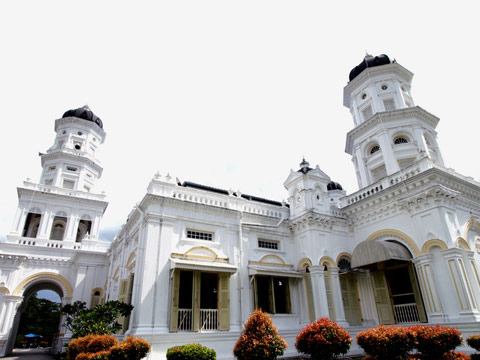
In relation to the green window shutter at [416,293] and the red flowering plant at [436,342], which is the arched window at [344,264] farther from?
the red flowering plant at [436,342]

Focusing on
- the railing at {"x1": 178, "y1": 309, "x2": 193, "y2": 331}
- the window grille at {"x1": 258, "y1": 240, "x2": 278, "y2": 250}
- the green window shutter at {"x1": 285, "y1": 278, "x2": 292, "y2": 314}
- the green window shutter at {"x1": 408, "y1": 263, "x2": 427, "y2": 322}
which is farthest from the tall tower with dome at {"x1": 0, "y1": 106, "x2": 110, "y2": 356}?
the green window shutter at {"x1": 408, "y1": 263, "x2": 427, "y2": 322}

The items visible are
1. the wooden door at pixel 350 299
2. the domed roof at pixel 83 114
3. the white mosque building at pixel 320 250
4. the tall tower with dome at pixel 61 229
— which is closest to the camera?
the white mosque building at pixel 320 250

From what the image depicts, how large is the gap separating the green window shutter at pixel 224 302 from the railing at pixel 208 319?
0.75 feet

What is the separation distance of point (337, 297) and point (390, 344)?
22.3 feet

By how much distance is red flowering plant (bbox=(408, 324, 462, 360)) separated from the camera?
893 centimetres

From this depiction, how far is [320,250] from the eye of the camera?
1634 centimetres

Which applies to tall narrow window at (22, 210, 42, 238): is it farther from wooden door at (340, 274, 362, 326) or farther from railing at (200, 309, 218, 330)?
wooden door at (340, 274, 362, 326)

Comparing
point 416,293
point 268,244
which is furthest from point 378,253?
point 268,244

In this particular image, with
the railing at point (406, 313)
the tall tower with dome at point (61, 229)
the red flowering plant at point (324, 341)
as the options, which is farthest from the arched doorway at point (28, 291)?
the railing at point (406, 313)

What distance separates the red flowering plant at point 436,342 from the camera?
893 centimetres

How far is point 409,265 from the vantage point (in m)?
14.9

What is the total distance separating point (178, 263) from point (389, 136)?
14911 mm

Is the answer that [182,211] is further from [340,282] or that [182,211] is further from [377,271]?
[377,271]

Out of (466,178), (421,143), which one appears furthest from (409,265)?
(421,143)
